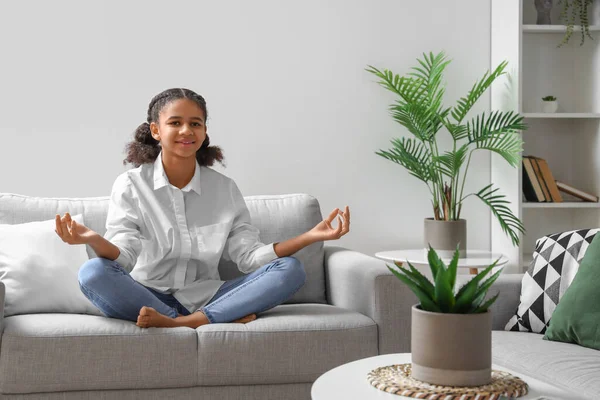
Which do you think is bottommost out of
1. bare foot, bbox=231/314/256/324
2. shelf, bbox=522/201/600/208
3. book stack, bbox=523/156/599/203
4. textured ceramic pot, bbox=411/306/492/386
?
bare foot, bbox=231/314/256/324

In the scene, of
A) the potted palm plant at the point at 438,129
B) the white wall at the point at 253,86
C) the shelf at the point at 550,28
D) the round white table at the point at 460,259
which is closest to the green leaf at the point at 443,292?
the round white table at the point at 460,259

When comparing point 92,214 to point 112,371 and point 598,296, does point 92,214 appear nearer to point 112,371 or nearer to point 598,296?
point 112,371

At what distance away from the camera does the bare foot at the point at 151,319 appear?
7.45ft

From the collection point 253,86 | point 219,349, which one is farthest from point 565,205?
point 219,349

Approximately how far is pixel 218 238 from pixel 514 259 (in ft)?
5.26

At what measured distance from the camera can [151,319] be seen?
229 cm

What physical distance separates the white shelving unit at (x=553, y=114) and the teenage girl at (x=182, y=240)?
4.96ft

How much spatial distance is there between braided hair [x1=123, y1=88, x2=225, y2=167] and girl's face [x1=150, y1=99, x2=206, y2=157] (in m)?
0.03

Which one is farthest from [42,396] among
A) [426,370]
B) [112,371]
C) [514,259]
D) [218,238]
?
[514,259]

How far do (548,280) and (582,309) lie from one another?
0.77 ft

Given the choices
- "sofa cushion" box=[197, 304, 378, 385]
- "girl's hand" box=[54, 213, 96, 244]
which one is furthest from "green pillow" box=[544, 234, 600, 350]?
"girl's hand" box=[54, 213, 96, 244]

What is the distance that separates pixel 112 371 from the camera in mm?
2207

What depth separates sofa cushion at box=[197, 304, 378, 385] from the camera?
2.26m

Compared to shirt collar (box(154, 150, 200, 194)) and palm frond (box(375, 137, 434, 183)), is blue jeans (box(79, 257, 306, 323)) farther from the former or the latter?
palm frond (box(375, 137, 434, 183))
